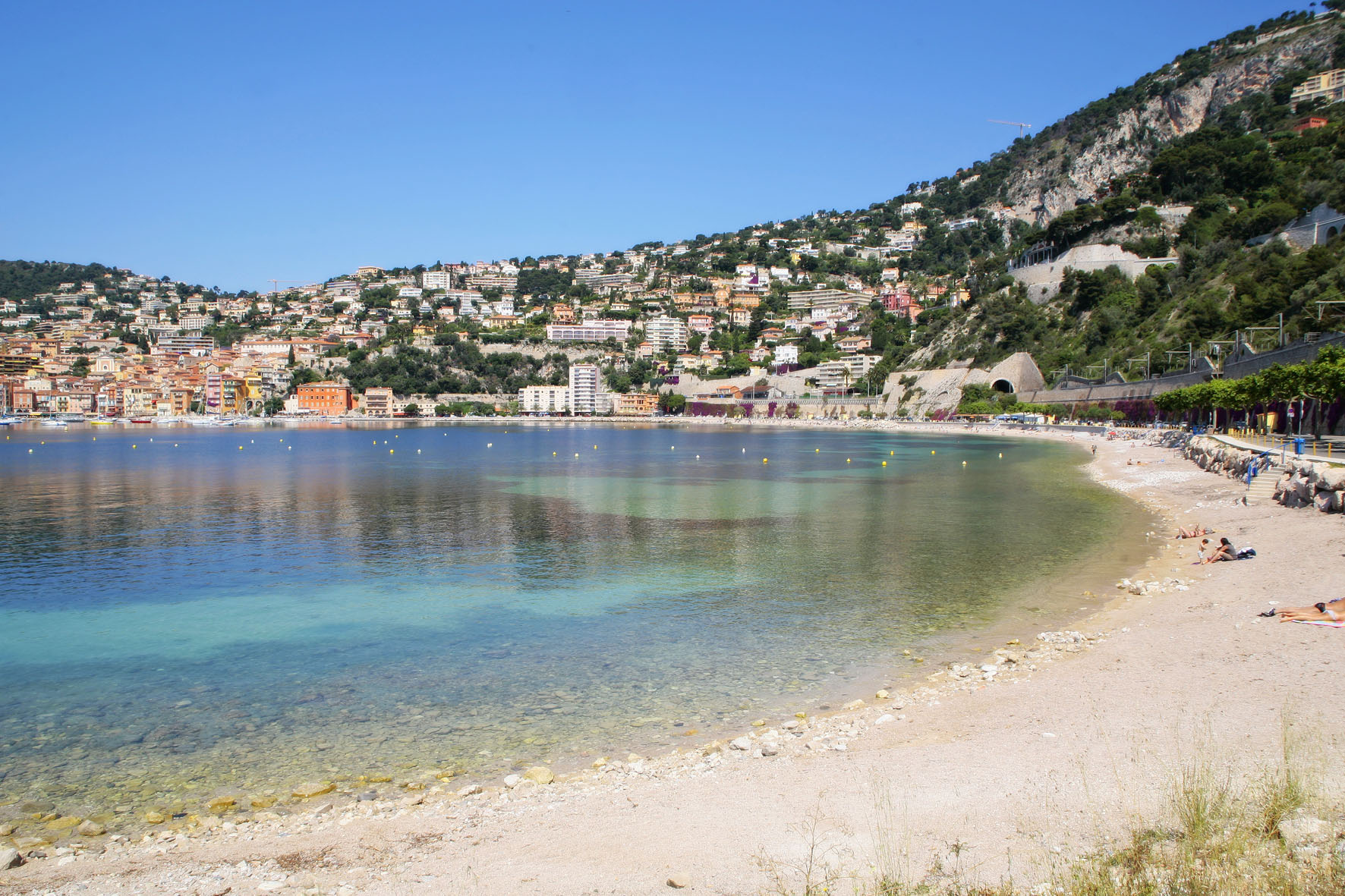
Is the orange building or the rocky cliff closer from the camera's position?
the rocky cliff

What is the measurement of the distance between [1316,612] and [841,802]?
702 cm

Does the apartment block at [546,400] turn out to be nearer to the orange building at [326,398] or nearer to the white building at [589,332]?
the white building at [589,332]

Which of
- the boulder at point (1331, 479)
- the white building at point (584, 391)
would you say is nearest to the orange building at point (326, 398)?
the white building at point (584, 391)

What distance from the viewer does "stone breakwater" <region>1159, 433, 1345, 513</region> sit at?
52.6 feet

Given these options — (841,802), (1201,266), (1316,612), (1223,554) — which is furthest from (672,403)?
(841,802)

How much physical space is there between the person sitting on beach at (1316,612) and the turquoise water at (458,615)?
283 centimetres

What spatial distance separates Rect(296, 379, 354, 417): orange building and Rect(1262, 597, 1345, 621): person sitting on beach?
15523 centimetres

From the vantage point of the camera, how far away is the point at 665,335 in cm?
18425

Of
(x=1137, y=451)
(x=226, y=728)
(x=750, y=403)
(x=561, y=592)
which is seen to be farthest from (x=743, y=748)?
(x=750, y=403)

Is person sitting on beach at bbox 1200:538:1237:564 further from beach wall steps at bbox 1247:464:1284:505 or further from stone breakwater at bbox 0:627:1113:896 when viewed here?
stone breakwater at bbox 0:627:1113:896

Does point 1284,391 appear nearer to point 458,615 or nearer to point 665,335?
point 458,615

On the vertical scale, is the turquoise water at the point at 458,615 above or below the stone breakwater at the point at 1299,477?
below

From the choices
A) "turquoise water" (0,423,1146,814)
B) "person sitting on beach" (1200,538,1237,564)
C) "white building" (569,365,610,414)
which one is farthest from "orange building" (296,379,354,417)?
"person sitting on beach" (1200,538,1237,564)

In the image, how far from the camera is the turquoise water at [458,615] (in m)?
7.86
